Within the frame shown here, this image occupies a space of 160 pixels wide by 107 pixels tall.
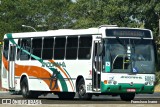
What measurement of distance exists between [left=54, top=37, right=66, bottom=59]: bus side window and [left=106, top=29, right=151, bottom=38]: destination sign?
334cm

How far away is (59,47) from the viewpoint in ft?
109

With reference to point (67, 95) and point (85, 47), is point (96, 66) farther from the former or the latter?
point (67, 95)

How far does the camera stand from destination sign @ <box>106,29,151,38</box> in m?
30.3

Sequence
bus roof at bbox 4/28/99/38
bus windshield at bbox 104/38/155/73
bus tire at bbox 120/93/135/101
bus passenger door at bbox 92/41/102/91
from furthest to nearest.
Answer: bus tire at bbox 120/93/135/101 < bus roof at bbox 4/28/99/38 < bus passenger door at bbox 92/41/102/91 < bus windshield at bbox 104/38/155/73

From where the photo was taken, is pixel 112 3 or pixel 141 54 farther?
pixel 112 3

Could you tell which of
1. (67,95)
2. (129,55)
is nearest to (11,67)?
(67,95)

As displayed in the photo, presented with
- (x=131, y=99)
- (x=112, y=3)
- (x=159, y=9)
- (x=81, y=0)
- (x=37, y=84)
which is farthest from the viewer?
(x=81, y=0)

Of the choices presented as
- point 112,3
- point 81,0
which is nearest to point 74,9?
point 81,0

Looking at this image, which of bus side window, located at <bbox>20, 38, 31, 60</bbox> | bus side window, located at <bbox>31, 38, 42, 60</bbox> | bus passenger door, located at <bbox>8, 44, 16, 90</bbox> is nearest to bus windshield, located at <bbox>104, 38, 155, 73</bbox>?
bus side window, located at <bbox>31, 38, 42, 60</bbox>

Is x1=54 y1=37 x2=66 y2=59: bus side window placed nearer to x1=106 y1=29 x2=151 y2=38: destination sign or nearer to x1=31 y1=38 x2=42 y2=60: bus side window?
x1=31 y1=38 x2=42 y2=60: bus side window

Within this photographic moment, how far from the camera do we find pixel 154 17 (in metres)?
64.1

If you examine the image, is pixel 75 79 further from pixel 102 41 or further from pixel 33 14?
pixel 33 14

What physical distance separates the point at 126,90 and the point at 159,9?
3168 cm

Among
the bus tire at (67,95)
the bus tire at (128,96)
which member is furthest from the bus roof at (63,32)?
the bus tire at (128,96)
